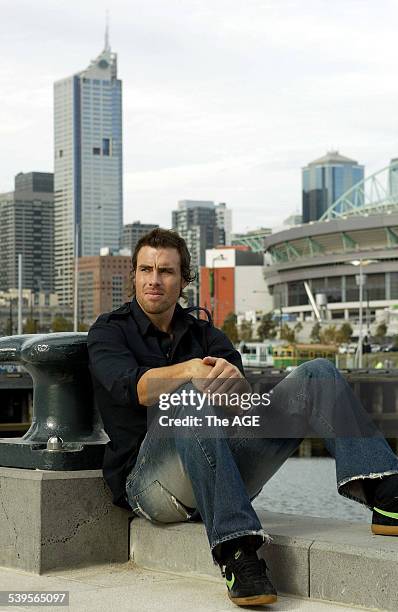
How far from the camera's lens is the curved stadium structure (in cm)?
10344

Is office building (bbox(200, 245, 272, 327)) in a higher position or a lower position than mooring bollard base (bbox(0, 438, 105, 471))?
higher

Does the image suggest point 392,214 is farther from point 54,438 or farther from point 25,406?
point 54,438

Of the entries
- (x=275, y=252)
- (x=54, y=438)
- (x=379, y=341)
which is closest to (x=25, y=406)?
(x=54, y=438)

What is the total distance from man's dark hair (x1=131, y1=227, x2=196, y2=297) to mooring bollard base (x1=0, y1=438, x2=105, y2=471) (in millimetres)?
771

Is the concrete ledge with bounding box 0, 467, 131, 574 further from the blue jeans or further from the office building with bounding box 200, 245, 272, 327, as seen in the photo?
the office building with bounding box 200, 245, 272, 327

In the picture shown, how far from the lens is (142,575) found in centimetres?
400

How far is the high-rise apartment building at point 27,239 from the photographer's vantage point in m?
178

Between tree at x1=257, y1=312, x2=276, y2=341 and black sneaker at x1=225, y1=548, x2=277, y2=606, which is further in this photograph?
tree at x1=257, y1=312, x2=276, y2=341

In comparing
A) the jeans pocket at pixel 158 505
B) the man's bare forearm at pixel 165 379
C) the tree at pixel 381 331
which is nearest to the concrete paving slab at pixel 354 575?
the jeans pocket at pixel 158 505

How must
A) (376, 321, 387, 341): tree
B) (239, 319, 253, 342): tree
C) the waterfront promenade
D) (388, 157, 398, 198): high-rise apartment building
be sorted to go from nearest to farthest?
the waterfront promenade → (376, 321, 387, 341): tree → (239, 319, 253, 342): tree → (388, 157, 398, 198): high-rise apartment building

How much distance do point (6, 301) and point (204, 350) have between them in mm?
131814

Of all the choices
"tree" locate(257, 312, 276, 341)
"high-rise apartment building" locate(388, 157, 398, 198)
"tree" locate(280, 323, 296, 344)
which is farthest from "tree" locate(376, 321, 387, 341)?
"high-rise apartment building" locate(388, 157, 398, 198)

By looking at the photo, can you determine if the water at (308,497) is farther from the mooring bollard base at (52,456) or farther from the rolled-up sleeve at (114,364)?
the rolled-up sleeve at (114,364)

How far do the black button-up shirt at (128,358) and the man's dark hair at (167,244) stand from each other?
157 millimetres
